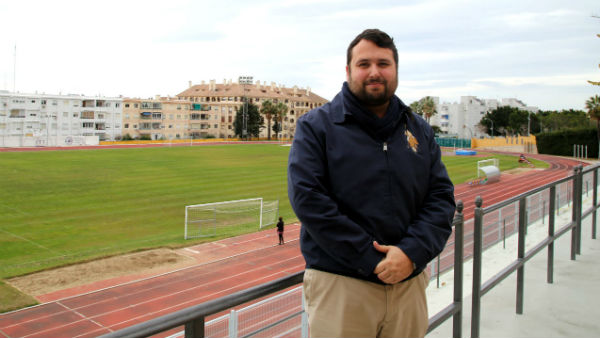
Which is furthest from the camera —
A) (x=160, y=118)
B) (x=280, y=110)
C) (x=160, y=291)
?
(x=280, y=110)

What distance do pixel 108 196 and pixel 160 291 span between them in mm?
18430

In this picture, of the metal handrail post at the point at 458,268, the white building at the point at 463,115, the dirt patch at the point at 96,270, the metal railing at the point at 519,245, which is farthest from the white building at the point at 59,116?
the white building at the point at 463,115

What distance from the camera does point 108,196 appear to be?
1330 inches

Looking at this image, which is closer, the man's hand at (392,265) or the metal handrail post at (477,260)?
the man's hand at (392,265)

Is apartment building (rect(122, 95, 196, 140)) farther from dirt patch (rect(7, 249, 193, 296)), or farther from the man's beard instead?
the man's beard

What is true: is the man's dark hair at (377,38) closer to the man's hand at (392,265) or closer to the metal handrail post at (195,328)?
the man's hand at (392,265)

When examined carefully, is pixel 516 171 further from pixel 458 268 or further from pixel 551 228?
pixel 458 268

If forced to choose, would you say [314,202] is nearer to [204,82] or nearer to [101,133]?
[101,133]

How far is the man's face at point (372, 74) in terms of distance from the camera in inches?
88.7

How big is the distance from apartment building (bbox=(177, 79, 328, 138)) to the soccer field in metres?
55.9

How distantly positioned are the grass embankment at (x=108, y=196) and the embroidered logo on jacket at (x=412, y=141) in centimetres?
1720

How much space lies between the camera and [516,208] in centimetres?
464

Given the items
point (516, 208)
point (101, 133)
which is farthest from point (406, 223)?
point (101, 133)

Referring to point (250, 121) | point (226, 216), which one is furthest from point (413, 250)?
point (250, 121)
